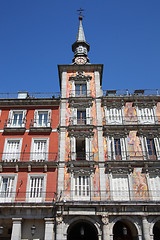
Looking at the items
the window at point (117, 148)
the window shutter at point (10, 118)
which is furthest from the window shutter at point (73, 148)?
the window shutter at point (10, 118)

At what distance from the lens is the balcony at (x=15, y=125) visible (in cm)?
2522

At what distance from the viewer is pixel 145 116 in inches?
1037

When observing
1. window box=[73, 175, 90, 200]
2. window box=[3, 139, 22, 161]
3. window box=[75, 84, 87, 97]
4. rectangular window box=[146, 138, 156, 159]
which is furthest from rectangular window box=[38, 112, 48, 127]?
rectangular window box=[146, 138, 156, 159]

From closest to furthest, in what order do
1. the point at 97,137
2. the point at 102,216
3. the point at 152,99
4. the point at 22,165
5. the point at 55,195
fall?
the point at 102,216
the point at 55,195
the point at 22,165
the point at 97,137
the point at 152,99

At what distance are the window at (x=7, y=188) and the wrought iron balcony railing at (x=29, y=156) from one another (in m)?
1.89

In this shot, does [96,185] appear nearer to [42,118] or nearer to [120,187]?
[120,187]

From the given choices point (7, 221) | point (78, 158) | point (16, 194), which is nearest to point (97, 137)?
point (78, 158)

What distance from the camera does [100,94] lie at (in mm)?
27953

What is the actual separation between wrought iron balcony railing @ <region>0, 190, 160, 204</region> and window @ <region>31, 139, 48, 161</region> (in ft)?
11.4

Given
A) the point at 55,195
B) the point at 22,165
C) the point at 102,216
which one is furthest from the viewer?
the point at 22,165

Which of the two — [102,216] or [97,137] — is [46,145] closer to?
[97,137]

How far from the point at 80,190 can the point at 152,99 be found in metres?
13.7

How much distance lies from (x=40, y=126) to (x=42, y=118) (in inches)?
44.8

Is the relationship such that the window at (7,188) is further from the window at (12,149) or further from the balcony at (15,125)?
the balcony at (15,125)
